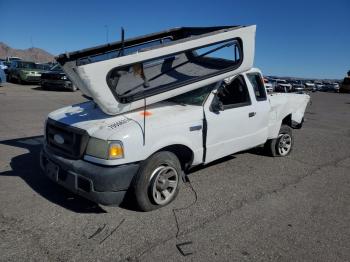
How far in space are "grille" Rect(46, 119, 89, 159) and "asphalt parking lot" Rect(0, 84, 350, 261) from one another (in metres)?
0.65

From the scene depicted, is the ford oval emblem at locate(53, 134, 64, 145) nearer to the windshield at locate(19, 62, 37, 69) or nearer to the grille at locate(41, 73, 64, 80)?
the grille at locate(41, 73, 64, 80)

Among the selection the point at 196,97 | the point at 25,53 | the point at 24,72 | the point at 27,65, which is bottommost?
the point at 196,97

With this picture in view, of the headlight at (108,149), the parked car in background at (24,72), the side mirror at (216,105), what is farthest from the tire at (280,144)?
the parked car in background at (24,72)

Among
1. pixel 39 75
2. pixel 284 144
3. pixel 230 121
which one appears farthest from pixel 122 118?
pixel 39 75

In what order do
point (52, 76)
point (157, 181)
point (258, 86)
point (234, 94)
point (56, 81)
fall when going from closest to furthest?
1. point (157, 181)
2. point (234, 94)
3. point (258, 86)
4. point (56, 81)
5. point (52, 76)

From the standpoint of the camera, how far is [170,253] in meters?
3.14

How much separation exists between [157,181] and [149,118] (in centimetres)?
77

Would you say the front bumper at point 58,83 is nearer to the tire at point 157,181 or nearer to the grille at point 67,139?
the grille at point 67,139

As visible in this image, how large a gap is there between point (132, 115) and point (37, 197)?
1.64 meters

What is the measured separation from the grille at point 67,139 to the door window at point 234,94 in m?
2.11

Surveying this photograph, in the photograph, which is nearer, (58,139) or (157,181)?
(157,181)

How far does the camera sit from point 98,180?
355 cm

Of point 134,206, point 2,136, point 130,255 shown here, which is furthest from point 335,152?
point 2,136

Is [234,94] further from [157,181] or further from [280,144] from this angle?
[157,181]
